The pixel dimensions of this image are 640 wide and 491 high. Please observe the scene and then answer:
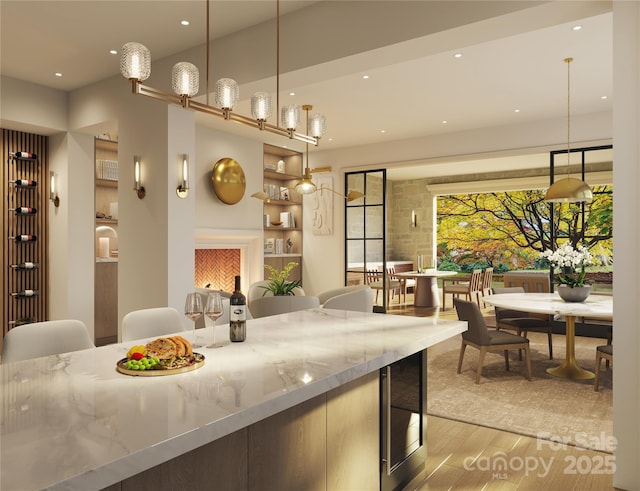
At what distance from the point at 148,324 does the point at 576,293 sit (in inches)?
153

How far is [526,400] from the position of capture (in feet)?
12.0

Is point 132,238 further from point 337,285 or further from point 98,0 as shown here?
point 337,285

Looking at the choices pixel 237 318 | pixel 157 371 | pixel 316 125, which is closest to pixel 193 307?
pixel 237 318

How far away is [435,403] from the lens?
358 cm

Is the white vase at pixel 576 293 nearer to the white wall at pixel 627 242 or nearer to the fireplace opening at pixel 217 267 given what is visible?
the white wall at pixel 627 242

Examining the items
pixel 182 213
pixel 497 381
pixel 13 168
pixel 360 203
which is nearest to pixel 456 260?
pixel 360 203

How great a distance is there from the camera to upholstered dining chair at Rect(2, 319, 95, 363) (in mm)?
1916

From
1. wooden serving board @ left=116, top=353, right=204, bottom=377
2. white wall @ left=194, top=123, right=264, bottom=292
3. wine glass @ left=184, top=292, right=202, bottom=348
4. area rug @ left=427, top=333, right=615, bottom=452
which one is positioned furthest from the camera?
white wall @ left=194, top=123, right=264, bottom=292

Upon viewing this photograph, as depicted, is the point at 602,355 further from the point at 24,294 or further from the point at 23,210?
the point at 23,210

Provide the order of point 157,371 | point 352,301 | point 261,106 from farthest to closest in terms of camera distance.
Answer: point 352,301 < point 261,106 < point 157,371

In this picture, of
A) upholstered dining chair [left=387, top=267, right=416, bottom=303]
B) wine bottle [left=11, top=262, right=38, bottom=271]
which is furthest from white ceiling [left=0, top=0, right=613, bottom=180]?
upholstered dining chair [left=387, top=267, right=416, bottom=303]

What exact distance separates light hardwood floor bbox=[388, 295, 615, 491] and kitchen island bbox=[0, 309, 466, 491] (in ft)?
2.39

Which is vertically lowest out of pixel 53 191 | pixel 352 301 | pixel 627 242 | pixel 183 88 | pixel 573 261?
pixel 352 301

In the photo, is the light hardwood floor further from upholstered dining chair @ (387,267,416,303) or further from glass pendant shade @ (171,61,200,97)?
upholstered dining chair @ (387,267,416,303)
